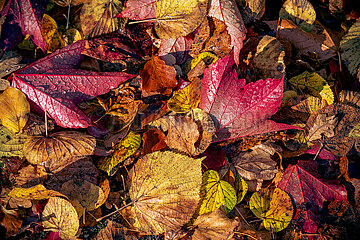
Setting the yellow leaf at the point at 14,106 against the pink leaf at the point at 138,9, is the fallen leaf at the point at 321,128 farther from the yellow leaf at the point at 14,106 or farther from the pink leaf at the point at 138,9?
the yellow leaf at the point at 14,106

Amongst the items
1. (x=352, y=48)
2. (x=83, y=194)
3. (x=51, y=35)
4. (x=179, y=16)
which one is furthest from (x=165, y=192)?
(x=352, y=48)

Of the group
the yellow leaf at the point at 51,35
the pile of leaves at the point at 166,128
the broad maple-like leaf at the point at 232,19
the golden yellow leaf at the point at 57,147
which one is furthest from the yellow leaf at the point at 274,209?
the yellow leaf at the point at 51,35

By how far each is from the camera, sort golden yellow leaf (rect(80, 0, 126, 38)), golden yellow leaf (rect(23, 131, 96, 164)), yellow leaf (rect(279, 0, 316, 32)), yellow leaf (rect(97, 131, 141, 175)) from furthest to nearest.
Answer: yellow leaf (rect(279, 0, 316, 32))
golden yellow leaf (rect(80, 0, 126, 38))
yellow leaf (rect(97, 131, 141, 175))
golden yellow leaf (rect(23, 131, 96, 164))

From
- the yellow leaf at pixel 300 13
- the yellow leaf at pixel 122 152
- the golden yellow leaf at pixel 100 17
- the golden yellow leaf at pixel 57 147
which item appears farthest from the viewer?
the yellow leaf at pixel 300 13

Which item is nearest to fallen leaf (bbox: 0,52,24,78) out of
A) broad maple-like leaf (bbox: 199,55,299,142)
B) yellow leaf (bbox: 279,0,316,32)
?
broad maple-like leaf (bbox: 199,55,299,142)

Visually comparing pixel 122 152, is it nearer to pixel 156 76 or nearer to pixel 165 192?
pixel 165 192

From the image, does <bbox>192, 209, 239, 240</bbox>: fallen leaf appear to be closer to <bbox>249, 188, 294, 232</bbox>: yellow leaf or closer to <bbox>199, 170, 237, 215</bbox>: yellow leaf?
<bbox>199, 170, 237, 215</bbox>: yellow leaf

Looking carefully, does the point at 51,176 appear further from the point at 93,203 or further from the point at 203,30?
the point at 203,30
